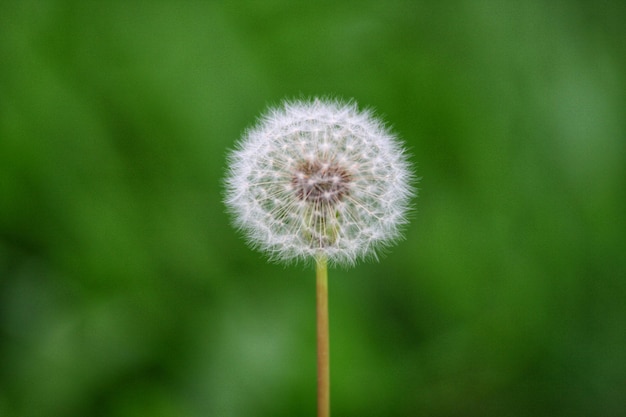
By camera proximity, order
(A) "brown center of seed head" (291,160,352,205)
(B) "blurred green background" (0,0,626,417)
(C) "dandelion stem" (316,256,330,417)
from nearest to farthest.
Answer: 1. (C) "dandelion stem" (316,256,330,417)
2. (A) "brown center of seed head" (291,160,352,205)
3. (B) "blurred green background" (0,0,626,417)

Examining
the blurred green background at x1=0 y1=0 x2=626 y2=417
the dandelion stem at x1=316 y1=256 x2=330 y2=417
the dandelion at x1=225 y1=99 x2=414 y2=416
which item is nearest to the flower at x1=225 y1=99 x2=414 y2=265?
the dandelion at x1=225 y1=99 x2=414 y2=416

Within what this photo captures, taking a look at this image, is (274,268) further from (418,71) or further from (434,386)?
(418,71)

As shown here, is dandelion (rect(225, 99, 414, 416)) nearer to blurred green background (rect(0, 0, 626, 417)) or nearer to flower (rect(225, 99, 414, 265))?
flower (rect(225, 99, 414, 265))

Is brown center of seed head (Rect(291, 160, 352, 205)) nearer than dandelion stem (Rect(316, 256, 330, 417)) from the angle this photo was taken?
No

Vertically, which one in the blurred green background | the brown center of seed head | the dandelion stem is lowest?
the dandelion stem

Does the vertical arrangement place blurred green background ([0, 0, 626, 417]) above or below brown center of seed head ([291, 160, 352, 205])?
above

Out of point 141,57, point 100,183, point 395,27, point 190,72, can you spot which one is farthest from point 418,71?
point 100,183
